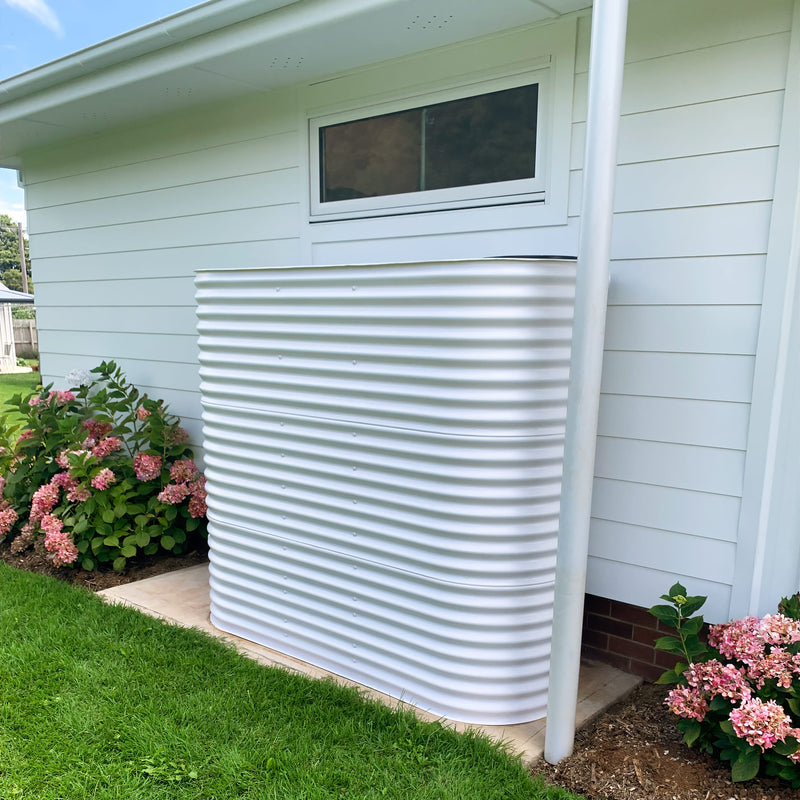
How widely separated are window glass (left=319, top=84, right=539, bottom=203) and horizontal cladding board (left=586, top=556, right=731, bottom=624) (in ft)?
5.53

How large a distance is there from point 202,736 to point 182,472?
6.83 feet

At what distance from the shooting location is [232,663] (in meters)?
2.96

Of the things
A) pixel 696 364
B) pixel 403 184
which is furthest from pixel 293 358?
pixel 696 364

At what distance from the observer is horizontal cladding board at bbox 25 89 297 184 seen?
3885 millimetres

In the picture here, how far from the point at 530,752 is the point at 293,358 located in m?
1.72

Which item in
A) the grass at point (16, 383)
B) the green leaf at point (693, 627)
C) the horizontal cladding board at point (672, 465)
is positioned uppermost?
Answer: the horizontal cladding board at point (672, 465)

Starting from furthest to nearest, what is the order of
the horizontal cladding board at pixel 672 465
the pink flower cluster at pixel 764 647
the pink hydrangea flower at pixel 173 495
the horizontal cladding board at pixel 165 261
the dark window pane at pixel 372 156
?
1. the pink hydrangea flower at pixel 173 495
2. the horizontal cladding board at pixel 165 261
3. the dark window pane at pixel 372 156
4. the horizontal cladding board at pixel 672 465
5. the pink flower cluster at pixel 764 647

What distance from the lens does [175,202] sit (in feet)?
14.8

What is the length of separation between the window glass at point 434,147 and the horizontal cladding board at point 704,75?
305 mm

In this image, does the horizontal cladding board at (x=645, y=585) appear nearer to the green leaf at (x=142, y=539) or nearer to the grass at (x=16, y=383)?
the green leaf at (x=142, y=539)

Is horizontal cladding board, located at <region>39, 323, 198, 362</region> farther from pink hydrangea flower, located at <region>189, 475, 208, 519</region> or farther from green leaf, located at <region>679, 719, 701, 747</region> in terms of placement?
green leaf, located at <region>679, 719, 701, 747</region>

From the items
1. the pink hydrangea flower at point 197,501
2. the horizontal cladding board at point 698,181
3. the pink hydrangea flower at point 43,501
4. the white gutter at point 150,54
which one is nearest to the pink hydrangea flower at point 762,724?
the horizontal cladding board at point 698,181

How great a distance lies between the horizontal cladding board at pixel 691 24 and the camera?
2340 mm

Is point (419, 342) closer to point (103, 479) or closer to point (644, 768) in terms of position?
point (644, 768)
